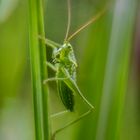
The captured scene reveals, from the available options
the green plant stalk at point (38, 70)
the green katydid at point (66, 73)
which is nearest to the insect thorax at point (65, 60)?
the green katydid at point (66, 73)

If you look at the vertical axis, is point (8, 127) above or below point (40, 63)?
below

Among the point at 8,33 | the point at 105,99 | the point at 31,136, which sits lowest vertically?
the point at 31,136

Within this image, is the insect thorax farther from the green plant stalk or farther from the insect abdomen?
the green plant stalk

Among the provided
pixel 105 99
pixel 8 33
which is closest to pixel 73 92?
pixel 105 99

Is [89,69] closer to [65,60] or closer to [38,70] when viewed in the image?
[65,60]

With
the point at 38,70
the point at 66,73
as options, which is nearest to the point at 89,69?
the point at 66,73

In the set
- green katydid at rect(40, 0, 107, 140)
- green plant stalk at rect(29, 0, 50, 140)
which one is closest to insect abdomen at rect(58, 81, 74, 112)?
green katydid at rect(40, 0, 107, 140)

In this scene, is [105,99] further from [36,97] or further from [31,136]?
[31,136]
